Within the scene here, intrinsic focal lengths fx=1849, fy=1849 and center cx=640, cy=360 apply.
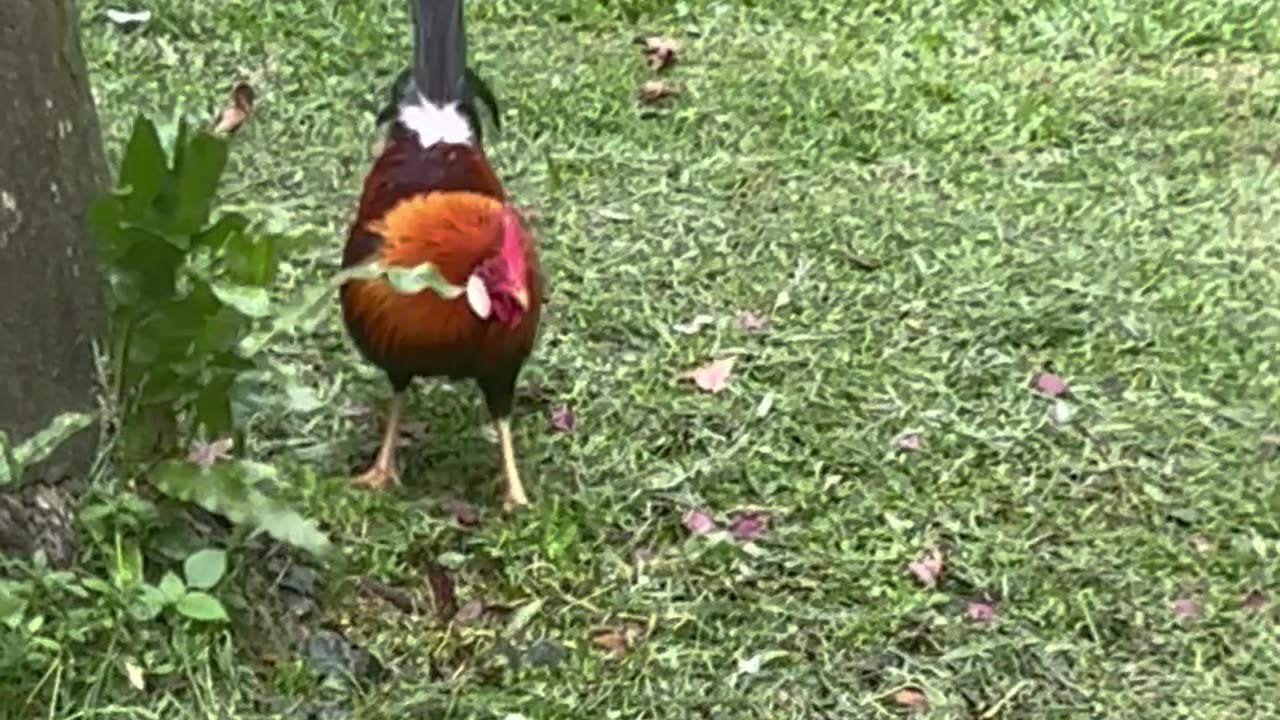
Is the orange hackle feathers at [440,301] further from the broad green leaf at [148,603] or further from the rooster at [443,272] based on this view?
the broad green leaf at [148,603]

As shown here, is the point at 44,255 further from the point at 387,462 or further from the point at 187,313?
the point at 387,462

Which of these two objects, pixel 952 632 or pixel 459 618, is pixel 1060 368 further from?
pixel 459 618

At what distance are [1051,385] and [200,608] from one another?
188 cm

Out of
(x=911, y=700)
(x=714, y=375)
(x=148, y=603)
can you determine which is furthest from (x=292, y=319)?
(x=714, y=375)

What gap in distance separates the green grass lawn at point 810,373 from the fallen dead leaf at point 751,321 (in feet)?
0.16

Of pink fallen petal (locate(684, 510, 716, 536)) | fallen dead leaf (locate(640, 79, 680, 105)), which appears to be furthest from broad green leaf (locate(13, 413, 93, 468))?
fallen dead leaf (locate(640, 79, 680, 105))

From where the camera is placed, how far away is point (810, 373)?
388 centimetres

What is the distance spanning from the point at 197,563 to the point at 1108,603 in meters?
1.56

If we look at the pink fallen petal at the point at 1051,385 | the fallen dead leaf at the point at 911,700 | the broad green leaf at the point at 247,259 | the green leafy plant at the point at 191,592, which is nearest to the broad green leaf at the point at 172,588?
the green leafy plant at the point at 191,592

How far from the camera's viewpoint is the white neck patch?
3498 millimetres

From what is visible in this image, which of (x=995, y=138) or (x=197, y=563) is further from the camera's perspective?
(x=995, y=138)

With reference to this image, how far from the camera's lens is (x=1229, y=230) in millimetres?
4488

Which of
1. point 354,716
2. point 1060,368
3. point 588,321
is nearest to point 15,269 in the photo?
point 354,716

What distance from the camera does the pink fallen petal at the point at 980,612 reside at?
10.4ft
